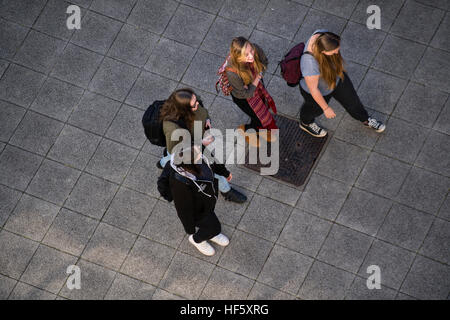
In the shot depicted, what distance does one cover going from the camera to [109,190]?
248 inches

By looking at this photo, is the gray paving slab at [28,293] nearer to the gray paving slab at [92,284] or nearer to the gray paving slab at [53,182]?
the gray paving slab at [92,284]

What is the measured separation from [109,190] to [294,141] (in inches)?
94.9

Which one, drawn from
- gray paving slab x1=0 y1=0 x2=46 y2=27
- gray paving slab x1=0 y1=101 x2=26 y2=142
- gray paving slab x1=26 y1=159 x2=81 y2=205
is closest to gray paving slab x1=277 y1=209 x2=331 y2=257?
gray paving slab x1=26 y1=159 x2=81 y2=205

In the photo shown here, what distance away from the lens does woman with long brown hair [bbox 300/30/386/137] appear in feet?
16.2

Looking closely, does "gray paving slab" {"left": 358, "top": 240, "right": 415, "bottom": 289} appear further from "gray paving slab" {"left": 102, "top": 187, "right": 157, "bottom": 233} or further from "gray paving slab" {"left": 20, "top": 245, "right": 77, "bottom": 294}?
"gray paving slab" {"left": 20, "top": 245, "right": 77, "bottom": 294}

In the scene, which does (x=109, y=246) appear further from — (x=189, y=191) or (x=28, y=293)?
(x=189, y=191)

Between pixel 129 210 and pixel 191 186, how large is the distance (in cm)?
167

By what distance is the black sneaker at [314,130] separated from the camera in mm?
6184

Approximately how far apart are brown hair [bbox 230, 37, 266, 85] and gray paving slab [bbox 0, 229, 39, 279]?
330 centimetres

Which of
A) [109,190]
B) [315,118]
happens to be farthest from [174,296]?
[315,118]

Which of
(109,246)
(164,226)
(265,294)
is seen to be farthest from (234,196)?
(109,246)

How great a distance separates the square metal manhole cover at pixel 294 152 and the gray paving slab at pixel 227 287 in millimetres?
1323

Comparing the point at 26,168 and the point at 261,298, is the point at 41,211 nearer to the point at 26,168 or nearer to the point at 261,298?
the point at 26,168

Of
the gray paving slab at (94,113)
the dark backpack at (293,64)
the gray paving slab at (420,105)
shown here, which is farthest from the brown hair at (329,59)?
the gray paving slab at (94,113)
